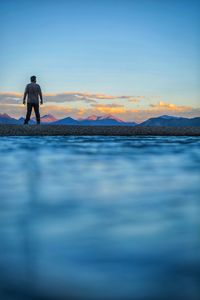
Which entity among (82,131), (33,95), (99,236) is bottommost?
(99,236)

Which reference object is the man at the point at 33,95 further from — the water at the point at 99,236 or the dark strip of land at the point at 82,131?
the water at the point at 99,236

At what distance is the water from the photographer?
1844 mm

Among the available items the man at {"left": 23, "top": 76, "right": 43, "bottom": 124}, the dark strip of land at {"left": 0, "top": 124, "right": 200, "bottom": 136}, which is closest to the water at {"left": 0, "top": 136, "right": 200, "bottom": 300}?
the dark strip of land at {"left": 0, "top": 124, "right": 200, "bottom": 136}

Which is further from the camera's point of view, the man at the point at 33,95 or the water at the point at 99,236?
the man at the point at 33,95

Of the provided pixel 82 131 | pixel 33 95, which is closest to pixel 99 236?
pixel 82 131

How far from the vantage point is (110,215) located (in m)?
3.27

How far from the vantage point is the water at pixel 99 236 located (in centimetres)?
184

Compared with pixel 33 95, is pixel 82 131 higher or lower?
lower

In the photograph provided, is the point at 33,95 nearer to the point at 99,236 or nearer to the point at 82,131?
the point at 82,131

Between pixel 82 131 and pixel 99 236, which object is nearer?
pixel 99 236

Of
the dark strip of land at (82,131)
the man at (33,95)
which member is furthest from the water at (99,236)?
the man at (33,95)

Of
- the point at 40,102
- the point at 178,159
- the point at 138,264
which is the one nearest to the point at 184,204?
the point at 138,264

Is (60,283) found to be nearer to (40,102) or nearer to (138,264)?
(138,264)

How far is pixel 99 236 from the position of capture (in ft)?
8.72
